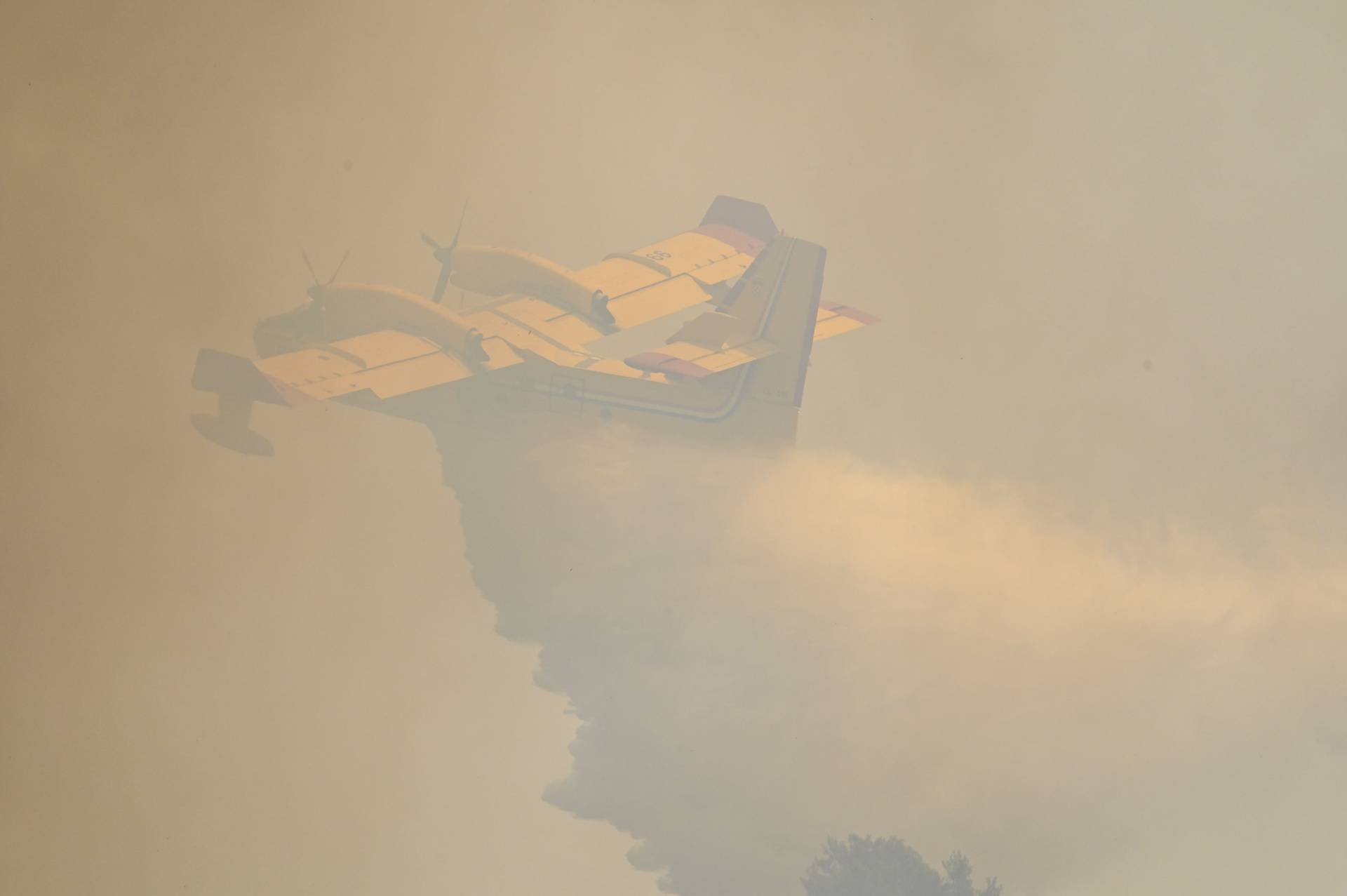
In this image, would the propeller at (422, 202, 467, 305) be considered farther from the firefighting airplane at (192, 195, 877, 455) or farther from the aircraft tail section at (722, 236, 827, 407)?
the aircraft tail section at (722, 236, 827, 407)

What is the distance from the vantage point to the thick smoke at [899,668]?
493 centimetres

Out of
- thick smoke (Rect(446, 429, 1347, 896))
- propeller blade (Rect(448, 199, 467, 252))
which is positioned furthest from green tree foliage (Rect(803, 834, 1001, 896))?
propeller blade (Rect(448, 199, 467, 252))

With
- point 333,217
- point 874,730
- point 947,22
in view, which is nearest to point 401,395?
point 333,217

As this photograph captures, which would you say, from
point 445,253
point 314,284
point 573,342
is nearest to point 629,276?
point 573,342

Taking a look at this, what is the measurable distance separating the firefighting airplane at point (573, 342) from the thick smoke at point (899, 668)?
24cm

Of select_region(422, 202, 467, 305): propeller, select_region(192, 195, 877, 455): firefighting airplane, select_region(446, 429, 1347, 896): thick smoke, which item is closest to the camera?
select_region(192, 195, 877, 455): firefighting airplane

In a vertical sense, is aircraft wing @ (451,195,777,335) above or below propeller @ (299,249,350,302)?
above

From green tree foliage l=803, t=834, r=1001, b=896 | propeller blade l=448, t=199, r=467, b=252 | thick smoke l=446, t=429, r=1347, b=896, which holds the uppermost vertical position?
propeller blade l=448, t=199, r=467, b=252

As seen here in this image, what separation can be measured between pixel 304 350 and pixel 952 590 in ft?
10.5

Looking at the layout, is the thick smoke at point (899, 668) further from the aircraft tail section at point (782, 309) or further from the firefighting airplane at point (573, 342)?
the aircraft tail section at point (782, 309)

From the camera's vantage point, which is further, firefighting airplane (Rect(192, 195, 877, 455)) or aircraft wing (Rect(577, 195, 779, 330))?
aircraft wing (Rect(577, 195, 779, 330))

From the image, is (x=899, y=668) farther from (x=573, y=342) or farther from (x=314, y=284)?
(x=314, y=284)

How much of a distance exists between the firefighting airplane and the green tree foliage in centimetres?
196

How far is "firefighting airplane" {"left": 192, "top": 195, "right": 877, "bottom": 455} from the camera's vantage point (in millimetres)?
4645
